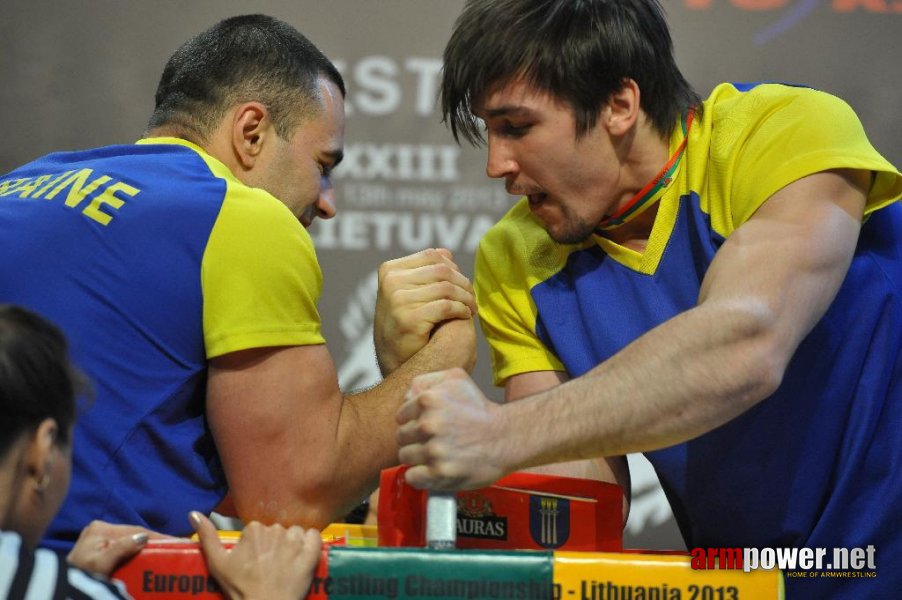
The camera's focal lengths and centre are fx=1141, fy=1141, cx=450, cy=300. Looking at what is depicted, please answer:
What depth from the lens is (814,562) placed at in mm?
1434

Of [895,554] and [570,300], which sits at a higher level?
[570,300]

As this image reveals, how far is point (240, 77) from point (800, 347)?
962 millimetres

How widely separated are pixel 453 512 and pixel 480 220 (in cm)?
179

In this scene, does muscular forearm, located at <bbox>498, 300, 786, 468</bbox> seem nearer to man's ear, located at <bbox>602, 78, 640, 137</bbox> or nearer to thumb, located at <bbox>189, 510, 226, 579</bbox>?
thumb, located at <bbox>189, 510, 226, 579</bbox>

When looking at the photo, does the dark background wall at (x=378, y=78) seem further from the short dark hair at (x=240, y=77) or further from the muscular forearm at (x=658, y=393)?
the muscular forearm at (x=658, y=393)

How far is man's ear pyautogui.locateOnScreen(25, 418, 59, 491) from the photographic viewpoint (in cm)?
102

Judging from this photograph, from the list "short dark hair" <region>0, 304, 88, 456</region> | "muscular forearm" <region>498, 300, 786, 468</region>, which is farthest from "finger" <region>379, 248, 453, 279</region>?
"short dark hair" <region>0, 304, 88, 456</region>

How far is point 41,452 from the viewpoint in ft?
3.36

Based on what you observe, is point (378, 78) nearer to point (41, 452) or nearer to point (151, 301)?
point (151, 301)

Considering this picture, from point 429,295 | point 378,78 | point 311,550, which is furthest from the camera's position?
point 378,78

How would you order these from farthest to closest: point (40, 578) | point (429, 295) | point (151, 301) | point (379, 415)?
point (429, 295) → point (379, 415) → point (151, 301) → point (40, 578)

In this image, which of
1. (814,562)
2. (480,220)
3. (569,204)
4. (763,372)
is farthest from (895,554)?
(480,220)

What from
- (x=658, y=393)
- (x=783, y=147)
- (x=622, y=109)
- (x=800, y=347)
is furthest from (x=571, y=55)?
(x=658, y=393)

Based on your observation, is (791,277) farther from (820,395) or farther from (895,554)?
(895,554)
